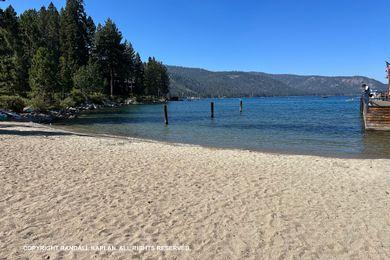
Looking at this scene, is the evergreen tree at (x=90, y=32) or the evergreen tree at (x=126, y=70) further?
the evergreen tree at (x=126, y=70)

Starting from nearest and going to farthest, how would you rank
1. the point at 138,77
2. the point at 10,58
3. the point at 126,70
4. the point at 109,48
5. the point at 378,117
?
the point at 378,117
the point at 10,58
the point at 109,48
the point at 126,70
the point at 138,77

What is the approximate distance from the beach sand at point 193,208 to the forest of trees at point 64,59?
35237 millimetres

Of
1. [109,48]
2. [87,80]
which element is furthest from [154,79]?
[87,80]

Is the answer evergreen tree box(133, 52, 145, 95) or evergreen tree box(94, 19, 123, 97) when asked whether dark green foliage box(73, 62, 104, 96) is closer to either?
evergreen tree box(94, 19, 123, 97)

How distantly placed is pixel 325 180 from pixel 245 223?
517cm

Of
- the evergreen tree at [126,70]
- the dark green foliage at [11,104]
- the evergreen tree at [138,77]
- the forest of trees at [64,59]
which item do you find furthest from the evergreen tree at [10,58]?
the evergreen tree at [138,77]

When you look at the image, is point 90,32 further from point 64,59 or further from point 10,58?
point 10,58

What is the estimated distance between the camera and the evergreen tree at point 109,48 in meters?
87.8

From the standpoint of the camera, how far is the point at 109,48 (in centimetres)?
8888

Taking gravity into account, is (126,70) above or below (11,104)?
above

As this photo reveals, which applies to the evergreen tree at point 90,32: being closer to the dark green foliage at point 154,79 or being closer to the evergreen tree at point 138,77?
the evergreen tree at point 138,77

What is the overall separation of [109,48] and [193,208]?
3472 inches

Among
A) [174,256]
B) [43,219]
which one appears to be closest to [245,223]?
[174,256]

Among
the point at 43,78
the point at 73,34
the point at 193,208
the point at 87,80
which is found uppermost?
the point at 73,34
